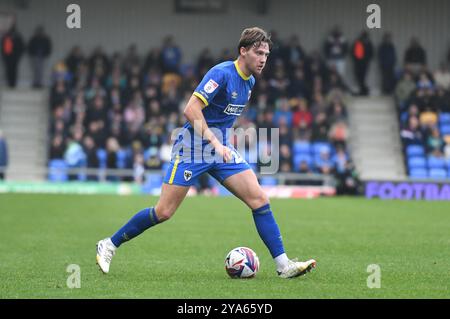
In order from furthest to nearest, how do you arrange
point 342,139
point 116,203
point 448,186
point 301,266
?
point 342,139
point 448,186
point 116,203
point 301,266

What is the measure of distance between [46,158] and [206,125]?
20.4 metres

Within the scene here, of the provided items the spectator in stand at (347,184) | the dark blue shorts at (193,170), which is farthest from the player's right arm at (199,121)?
the spectator in stand at (347,184)

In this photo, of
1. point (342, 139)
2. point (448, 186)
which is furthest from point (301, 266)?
point (342, 139)

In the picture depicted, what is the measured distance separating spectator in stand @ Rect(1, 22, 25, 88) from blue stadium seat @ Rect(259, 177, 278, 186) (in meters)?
8.93

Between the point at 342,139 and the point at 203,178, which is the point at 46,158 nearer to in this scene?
the point at 203,178

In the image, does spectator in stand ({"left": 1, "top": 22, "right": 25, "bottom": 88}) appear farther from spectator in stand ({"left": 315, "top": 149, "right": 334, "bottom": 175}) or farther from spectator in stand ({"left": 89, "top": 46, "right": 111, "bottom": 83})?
spectator in stand ({"left": 315, "top": 149, "right": 334, "bottom": 175})

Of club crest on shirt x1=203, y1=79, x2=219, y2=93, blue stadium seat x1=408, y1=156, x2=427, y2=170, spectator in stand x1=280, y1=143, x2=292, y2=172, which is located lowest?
blue stadium seat x1=408, y1=156, x2=427, y2=170

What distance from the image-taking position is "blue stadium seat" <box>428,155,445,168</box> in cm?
2669

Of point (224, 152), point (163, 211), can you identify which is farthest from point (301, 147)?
point (224, 152)

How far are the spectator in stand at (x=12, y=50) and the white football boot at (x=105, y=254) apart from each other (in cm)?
2082

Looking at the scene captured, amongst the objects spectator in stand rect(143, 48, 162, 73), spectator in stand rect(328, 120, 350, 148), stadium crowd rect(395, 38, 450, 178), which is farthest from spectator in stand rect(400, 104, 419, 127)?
spectator in stand rect(143, 48, 162, 73)

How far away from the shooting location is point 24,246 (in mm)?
12672

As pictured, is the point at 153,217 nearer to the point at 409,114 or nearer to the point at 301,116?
the point at 301,116

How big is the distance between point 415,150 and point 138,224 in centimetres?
1883
